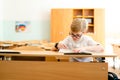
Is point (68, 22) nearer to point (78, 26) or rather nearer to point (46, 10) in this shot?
point (46, 10)

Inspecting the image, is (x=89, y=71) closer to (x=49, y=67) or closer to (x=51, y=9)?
(x=49, y=67)

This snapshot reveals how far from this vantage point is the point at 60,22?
880 centimetres

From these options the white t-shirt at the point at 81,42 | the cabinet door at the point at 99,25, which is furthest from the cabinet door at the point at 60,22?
the white t-shirt at the point at 81,42

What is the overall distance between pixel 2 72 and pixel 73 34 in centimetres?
83

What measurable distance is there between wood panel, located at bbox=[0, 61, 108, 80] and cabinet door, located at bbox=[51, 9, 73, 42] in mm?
6577

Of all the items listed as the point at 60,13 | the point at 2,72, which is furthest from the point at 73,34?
the point at 60,13

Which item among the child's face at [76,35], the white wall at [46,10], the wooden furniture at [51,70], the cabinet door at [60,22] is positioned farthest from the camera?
the white wall at [46,10]

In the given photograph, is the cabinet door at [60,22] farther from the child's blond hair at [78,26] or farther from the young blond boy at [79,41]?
the child's blond hair at [78,26]

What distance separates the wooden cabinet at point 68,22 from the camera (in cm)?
866

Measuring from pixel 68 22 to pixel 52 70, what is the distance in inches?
261

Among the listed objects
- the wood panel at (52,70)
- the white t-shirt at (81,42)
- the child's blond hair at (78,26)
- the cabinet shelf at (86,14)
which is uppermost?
the cabinet shelf at (86,14)

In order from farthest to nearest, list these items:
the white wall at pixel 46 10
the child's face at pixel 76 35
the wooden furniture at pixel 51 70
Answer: the white wall at pixel 46 10 → the child's face at pixel 76 35 → the wooden furniture at pixel 51 70

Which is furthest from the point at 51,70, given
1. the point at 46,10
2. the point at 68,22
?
the point at 46,10

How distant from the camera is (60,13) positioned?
8766mm
